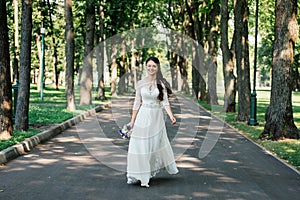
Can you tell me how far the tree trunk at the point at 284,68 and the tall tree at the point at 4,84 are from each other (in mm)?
7484

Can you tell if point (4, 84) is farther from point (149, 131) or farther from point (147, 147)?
→ point (147, 147)

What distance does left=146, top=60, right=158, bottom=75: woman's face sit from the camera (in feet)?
27.7

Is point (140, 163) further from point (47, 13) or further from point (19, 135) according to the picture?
point (47, 13)

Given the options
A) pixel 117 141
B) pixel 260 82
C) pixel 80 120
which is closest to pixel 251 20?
pixel 80 120

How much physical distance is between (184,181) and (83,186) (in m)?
1.74

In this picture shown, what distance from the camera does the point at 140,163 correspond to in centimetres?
837

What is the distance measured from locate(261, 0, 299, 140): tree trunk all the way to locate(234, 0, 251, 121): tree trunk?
5.95 metres

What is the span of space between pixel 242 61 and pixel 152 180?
13370 millimetres

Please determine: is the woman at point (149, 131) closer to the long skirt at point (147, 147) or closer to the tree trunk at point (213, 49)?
the long skirt at point (147, 147)

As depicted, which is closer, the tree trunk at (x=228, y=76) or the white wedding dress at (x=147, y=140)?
the white wedding dress at (x=147, y=140)

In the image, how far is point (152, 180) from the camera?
28.7ft

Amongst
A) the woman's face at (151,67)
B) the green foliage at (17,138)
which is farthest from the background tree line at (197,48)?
the woman's face at (151,67)

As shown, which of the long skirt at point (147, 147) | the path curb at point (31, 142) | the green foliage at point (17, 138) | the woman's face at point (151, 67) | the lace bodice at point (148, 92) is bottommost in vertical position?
the path curb at point (31, 142)

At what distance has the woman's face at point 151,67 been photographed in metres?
8.45
